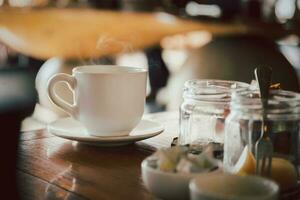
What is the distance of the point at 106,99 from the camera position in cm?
92

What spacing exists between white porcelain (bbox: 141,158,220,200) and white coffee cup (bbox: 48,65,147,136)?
0.90 ft

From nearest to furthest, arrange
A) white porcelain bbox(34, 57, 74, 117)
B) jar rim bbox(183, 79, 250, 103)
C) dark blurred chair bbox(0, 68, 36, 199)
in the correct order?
dark blurred chair bbox(0, 68, 36, 199) → jar rim bbox(183, 79, 250, 103) → white porcelain bbox(34, 57, 74, 117)

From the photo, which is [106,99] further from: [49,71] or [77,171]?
[49,71]

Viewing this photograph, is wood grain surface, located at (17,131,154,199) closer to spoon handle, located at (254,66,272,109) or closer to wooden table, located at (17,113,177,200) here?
wooden table, located at (17,113,177,200)

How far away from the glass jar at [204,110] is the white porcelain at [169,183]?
263mm

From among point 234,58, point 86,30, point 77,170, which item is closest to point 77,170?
point 77,170

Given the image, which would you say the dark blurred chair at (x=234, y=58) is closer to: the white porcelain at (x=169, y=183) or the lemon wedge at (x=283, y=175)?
the lemon wedge at (x=283, y=175)

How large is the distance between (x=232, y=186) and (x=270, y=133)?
173mm

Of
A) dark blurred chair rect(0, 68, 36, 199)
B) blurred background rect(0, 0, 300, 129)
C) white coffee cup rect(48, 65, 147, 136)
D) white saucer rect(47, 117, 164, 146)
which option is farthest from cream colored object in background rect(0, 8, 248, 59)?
dark blurred chair rect(0, 68, 36, 199)

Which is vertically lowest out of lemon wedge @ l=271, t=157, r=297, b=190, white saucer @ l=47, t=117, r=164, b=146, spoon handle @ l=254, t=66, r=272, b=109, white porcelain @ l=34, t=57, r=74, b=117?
white porcelain @ l=34, t=57, r=74, b=117

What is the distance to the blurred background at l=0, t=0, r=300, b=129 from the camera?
292 centimetres

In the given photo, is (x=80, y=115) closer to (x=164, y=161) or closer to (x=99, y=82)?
(x=99, y=82)

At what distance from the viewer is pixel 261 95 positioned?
0.77m

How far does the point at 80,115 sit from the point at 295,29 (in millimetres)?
2495
